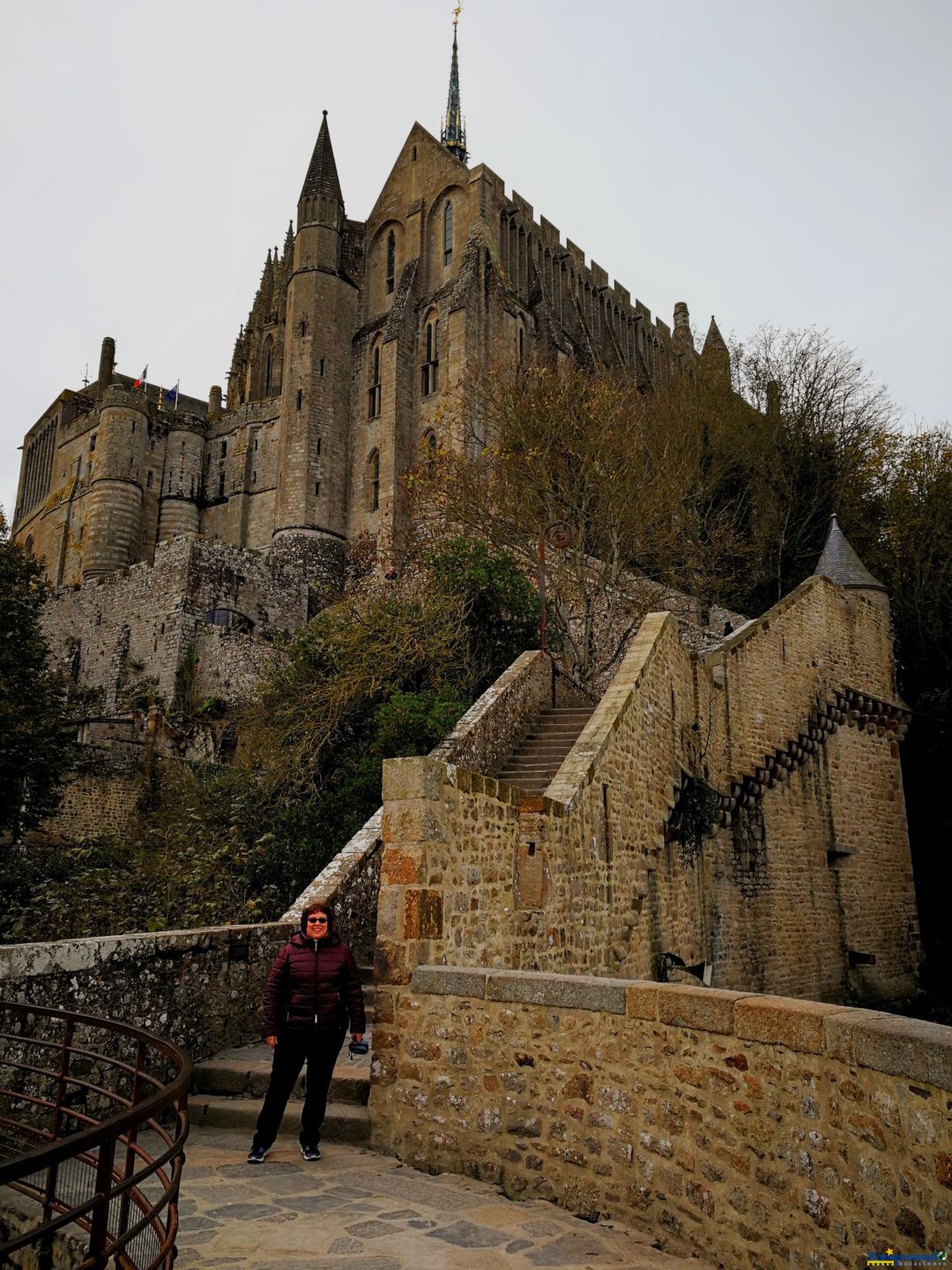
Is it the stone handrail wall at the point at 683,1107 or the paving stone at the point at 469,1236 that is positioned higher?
the stone handrail wall at the point at 683,1107

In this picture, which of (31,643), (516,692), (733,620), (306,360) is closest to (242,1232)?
(516,692)

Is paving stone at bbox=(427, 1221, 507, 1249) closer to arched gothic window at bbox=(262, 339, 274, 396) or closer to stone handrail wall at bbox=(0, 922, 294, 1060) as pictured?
stone handrail wall at bbox=(0, 922, 294, 1060)

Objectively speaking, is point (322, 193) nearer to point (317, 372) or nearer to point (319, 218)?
point (319, 218)

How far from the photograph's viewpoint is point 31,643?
1802 centimetres

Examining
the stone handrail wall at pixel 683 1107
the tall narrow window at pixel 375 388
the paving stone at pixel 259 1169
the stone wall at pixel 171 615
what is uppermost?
the tall narrow window at pixel 375 388

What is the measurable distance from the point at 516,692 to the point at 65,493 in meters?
47.3

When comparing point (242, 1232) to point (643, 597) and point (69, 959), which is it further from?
point (643, 597)

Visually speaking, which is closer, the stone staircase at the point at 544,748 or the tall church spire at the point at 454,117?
the stone staircase at the point at 544,748

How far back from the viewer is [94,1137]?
2412 millimetres

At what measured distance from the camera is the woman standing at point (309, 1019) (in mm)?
5195

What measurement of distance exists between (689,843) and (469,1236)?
8280mm

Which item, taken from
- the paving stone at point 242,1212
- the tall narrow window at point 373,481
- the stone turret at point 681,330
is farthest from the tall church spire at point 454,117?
the paving stone at point 242,1212

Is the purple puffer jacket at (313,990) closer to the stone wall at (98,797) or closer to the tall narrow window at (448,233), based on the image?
the stone wall at (98,797)

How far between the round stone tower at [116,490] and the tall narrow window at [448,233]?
1789 centimetres
